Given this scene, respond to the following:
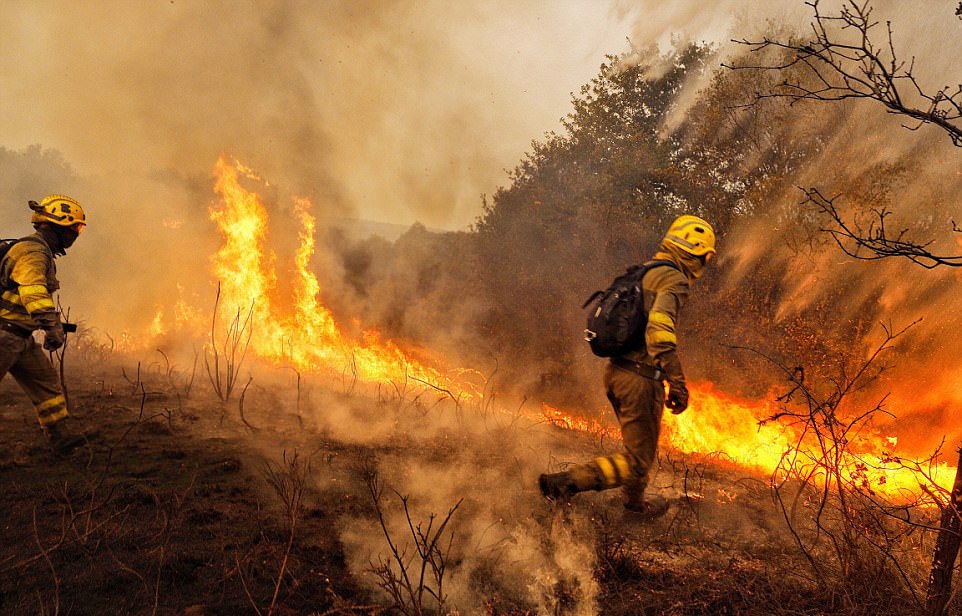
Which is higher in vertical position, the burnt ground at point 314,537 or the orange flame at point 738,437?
the orange flame at point 738,437

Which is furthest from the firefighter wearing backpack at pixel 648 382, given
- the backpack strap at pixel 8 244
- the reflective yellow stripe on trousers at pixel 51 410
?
the backpack strap at pixel 8 244

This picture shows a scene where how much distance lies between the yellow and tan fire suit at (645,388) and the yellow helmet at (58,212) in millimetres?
5147

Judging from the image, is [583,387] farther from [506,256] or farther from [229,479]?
[229,479]

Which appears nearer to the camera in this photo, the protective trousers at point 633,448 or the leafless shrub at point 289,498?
the leafless shrub at point 289,498

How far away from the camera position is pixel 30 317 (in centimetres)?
495

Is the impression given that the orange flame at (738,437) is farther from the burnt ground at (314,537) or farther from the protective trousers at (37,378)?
the protective trousers at (37,378)

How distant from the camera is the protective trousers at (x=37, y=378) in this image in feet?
16.4

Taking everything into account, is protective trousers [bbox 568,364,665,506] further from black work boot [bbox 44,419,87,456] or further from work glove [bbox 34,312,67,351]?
work glove [bbox 34,312,67,351]

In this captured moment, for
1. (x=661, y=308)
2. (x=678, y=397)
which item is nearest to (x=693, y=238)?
(x=661, y=308)

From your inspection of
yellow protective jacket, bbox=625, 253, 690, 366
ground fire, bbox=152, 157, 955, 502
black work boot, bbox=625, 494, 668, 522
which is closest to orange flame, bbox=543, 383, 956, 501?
ground fire, bbox=152, 157, 955, 502

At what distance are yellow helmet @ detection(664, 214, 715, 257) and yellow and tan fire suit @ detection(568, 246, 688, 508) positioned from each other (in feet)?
0.63

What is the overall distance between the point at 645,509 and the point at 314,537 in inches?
97.3

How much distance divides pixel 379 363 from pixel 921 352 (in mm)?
10680

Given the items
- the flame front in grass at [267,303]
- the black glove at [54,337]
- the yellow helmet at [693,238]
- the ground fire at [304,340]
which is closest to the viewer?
the yellow helmet at [693,238]
